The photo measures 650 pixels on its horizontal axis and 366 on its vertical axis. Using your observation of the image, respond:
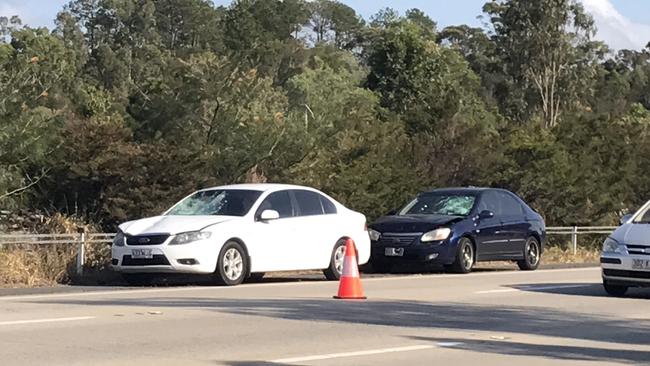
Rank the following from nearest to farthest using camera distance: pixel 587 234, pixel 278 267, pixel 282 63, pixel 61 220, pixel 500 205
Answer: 1. pixel 278 267
2. pixel 61 220
3. pixel 500 205
4. pixel 587 234
5. pixel 282 63

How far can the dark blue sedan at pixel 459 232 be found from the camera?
69.6ft

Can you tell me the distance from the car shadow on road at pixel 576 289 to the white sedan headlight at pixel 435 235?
220cm

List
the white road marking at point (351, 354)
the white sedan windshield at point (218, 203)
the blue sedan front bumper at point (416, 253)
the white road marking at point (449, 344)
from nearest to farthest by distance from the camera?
the white road marking at point (351, 354) → the white road marking at point (449, 344) → the white sedan windshield at point (218, 203) → the blue sedan front bumper at point (416, 253)

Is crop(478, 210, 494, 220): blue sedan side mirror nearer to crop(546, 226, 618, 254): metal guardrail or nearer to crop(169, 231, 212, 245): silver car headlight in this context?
crop(546, 226, 618, 254): metal guardrail

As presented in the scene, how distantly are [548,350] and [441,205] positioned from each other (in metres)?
11.4

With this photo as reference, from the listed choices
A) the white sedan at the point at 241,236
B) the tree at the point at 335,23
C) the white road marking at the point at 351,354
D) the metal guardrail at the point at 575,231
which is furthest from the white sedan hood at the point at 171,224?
the tree at the point at 335,23

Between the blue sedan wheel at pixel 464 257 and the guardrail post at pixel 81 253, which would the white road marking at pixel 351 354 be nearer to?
the guardrail post at pixel 81 253

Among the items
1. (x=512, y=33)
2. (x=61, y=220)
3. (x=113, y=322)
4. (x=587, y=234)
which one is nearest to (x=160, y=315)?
(x=113, y=322)

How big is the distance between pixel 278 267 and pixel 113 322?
20.2ft

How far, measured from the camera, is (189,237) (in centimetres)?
1738

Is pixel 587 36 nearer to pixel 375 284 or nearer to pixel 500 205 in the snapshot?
pixel 500 205

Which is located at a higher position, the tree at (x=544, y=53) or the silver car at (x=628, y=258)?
the tree at (x=544, y=53)

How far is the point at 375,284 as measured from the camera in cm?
1897

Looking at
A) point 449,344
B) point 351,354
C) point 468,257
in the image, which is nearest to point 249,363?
point 351,354
